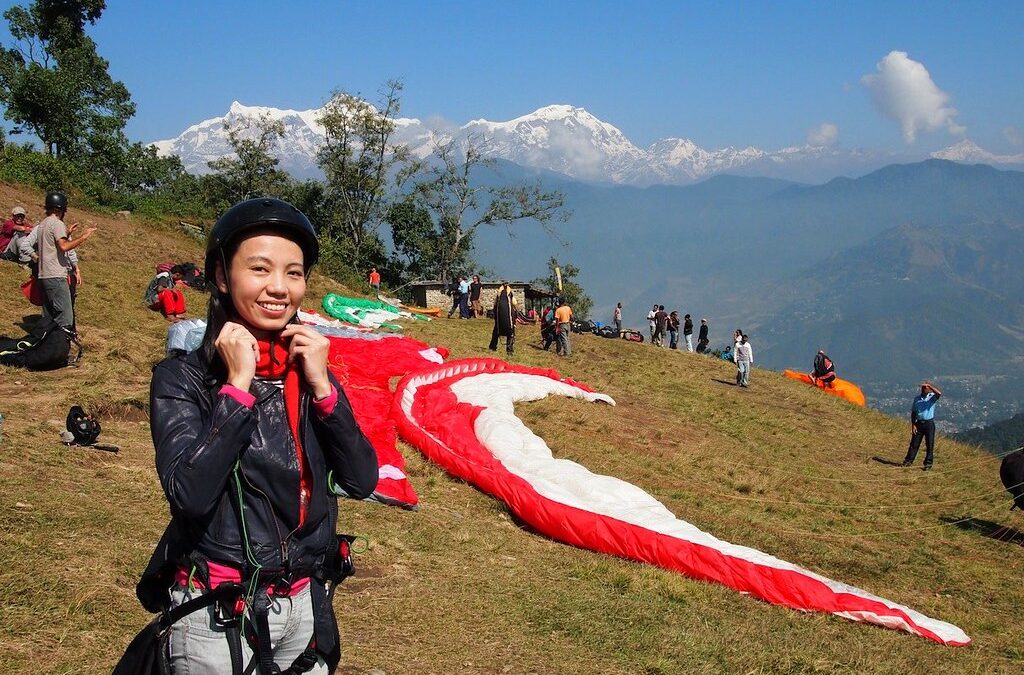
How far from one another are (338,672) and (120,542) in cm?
211

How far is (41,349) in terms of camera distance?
1036 cm

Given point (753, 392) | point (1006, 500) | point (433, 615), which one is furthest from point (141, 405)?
point (753, 392)

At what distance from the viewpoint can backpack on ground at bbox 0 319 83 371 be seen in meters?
10.3

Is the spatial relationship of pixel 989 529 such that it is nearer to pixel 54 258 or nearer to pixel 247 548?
pixel 247 548

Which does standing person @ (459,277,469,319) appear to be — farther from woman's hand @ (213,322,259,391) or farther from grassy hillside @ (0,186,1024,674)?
woman's hand @ (213,322,259,391)

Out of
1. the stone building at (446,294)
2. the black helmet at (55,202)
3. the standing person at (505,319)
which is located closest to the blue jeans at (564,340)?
the standing person at (505,319)

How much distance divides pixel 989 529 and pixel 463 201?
41326 mm

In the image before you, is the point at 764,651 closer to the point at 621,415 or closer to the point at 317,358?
the point at 317,358

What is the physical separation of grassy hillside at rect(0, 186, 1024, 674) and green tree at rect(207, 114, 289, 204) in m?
29.9

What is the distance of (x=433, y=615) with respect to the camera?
5715mm

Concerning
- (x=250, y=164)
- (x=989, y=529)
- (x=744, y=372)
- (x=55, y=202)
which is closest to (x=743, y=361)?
(x=744, y=372)

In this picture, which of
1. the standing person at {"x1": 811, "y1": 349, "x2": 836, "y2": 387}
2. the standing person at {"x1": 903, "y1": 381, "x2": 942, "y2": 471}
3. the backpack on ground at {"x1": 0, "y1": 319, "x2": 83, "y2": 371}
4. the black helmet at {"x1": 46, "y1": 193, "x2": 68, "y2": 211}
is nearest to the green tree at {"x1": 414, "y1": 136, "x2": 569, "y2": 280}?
the standing person at {"x1": 811, "y1": 349, "x2": 836, "y2": 387}

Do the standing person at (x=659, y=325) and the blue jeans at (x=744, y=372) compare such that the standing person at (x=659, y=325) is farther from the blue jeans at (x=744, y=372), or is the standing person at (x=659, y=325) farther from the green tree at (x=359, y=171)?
the green tree at (x=359, y=171)

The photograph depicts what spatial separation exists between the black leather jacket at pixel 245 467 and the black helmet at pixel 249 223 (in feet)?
1.04
